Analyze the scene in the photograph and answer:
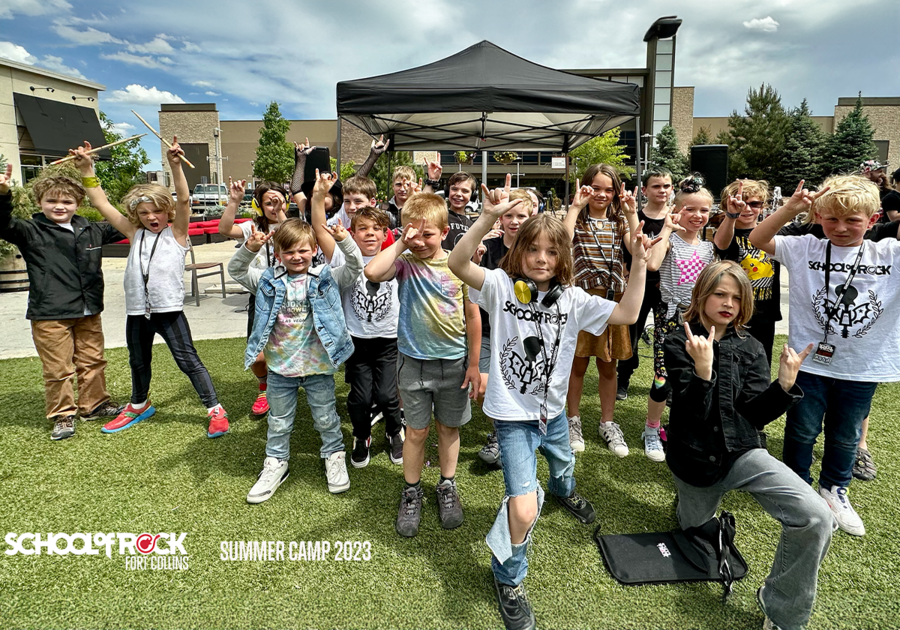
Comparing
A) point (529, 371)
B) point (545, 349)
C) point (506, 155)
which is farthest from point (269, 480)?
point (506, 155)

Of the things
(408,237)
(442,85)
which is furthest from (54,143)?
(408,237)

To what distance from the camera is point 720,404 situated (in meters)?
2.11

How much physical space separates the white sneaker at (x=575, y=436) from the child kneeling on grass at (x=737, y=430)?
107cm

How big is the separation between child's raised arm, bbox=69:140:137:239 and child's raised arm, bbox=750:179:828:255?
13.9ft

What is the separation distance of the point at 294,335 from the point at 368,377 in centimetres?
58

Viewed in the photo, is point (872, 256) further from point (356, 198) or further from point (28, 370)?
point (28, 370)

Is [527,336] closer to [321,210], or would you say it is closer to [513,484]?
[513,484]

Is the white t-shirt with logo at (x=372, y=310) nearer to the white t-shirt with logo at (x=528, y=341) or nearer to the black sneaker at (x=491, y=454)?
the black sneaker at (x=491, y=454)

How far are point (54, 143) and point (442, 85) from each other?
Result: 29.0m

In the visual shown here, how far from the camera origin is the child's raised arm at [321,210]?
266cm

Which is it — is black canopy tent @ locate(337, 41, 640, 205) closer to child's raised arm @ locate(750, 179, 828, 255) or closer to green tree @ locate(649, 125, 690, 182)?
child's raised arm @ locate(750, 179, 828, 255)

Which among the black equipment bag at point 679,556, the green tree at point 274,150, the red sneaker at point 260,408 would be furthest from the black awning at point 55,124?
the black equipment bag at point 679,556

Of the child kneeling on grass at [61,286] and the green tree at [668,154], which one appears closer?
the child kneeling on grass at [61,286]

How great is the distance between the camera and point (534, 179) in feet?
177
